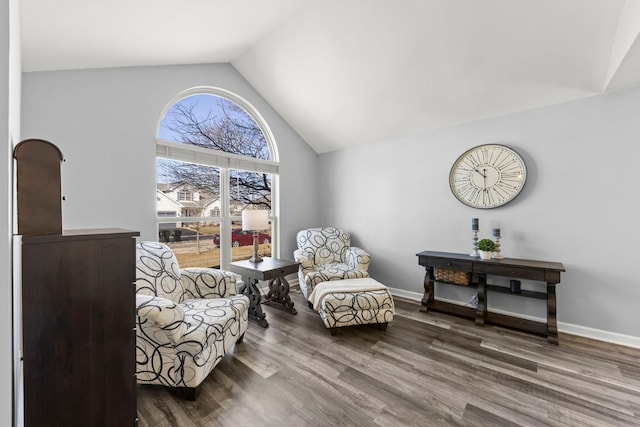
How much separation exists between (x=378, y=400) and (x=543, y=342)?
5.72 feet

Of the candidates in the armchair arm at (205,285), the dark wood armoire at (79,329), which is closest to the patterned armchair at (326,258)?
the armchair arm at (205,285)

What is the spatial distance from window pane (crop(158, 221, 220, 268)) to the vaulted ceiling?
5.29ft

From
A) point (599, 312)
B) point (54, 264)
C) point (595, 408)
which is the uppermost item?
→ point (54, 264)

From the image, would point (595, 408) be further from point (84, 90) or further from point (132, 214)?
point (84, 90)

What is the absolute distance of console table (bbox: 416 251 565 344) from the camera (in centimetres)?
235

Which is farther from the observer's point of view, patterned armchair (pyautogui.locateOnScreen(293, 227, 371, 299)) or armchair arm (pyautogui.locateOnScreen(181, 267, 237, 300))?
patterned armchair (pyautogui.locateOnScreen(293, 227, 371, 299))

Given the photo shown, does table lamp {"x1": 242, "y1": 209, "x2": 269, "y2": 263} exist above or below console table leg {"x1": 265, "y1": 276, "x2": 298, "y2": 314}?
above

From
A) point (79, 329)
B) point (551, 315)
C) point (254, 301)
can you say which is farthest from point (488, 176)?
point (79, 329)

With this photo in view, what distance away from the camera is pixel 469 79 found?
2.57 m

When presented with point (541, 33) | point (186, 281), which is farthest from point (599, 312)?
point (186, 281)

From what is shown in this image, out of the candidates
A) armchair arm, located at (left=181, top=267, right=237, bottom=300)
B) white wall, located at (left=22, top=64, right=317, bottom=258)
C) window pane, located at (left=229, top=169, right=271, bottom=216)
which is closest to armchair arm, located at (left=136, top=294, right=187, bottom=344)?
armchair arm, located at (left=181, top=267, right=237, bottom=300)

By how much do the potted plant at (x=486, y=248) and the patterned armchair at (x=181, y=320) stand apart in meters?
2.38

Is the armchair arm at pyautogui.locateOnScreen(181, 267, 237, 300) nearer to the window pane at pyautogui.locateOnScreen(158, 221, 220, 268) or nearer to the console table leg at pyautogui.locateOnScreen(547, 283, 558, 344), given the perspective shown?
the window pane at pyautogui.locateOnScreen(158, 221, 220, 268)

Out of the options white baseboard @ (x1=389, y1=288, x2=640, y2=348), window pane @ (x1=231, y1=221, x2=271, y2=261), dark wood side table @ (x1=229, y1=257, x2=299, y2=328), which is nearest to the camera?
white baseboard @ (x1=389, y1=288, x2=640, y2=348)
